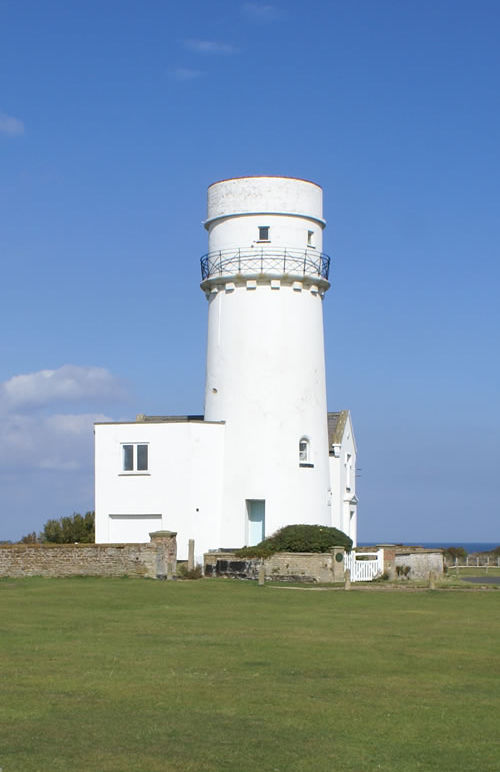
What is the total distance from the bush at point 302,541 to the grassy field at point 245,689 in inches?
505

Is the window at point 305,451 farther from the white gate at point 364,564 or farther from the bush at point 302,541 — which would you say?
the white gate at point 364,564

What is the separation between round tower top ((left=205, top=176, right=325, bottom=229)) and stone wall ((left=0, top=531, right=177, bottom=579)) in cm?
1486

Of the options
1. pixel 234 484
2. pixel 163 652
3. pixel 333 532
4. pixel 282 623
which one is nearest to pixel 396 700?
pixel 163 652

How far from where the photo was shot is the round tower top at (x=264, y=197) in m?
43.8

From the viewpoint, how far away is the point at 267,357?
43.3 meters

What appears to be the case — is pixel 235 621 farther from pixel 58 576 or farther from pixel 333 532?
pixel 333 532

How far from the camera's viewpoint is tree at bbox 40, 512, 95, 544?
48844mm

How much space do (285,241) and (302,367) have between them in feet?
17.1

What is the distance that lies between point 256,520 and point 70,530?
9955mm

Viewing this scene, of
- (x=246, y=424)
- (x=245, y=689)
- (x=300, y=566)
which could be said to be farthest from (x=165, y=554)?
(x=245, y=689)

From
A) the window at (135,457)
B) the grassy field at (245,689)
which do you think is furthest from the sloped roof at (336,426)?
the grassy field at (245,689)

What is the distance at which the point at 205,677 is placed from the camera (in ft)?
51.9

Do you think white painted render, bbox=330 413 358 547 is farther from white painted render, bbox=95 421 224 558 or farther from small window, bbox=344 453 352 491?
white painted render, bbox=95 421 224 558

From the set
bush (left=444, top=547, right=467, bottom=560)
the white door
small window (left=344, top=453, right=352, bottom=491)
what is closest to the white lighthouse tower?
the white door
